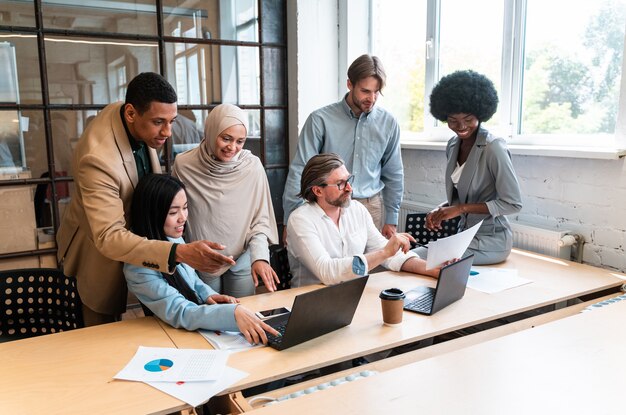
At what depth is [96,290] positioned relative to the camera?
2.06 metres

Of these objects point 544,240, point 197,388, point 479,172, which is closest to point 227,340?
point 197,388

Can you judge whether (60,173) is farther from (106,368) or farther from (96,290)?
(106,368)

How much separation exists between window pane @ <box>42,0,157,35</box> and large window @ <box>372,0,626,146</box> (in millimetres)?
1841

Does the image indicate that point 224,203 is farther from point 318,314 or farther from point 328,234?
point 318,314

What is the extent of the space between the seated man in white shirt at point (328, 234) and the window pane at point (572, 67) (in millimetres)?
1224

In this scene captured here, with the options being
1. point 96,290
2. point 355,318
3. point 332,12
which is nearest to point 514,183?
point 355,318

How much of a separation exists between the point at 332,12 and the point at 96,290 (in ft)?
9.81

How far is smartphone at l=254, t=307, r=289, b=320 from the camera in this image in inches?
75.3

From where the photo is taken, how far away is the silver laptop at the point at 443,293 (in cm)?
188

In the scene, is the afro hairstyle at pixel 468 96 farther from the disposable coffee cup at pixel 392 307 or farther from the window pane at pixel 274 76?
the window pane at pixel 274 76

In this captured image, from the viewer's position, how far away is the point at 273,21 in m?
3.99

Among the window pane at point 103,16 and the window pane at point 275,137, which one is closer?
the window pane at point 103,16

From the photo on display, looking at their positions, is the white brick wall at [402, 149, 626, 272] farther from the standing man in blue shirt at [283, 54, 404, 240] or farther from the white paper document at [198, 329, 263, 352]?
the white paper document at [198, 329, 263, 352]

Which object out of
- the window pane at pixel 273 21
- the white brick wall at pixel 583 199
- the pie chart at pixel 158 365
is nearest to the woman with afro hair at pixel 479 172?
the white brick wall at pixel 583 199
